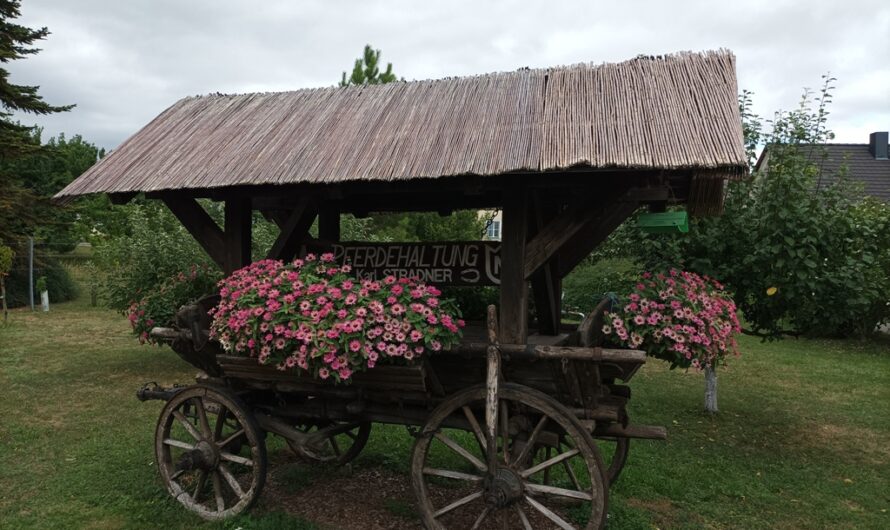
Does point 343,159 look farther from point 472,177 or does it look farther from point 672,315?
point 672,315

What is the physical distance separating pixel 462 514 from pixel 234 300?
2407 mm

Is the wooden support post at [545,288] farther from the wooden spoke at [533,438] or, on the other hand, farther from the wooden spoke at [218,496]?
the wooden spoke at [218,496]

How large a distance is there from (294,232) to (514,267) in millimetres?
1868

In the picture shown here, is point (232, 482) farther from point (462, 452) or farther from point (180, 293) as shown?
point (180, 293)

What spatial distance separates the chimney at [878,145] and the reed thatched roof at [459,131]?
2443 cm

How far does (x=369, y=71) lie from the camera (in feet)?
43.1

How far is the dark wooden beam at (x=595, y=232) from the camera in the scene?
4.26 m

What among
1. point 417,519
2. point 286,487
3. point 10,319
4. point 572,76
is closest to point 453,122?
point 572,76

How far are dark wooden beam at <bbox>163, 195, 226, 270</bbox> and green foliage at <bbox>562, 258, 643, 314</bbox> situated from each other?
3660 millimetres

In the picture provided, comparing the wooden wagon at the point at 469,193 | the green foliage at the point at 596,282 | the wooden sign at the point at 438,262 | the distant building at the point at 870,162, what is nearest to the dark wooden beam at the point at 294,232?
the wooden wagon at the point at 469,193

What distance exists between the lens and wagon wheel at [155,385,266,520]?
4.45 metres

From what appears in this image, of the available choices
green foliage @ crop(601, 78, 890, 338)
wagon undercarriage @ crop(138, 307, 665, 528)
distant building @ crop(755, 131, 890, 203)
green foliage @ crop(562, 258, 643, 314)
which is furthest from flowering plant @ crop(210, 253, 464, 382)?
distant building @ crop(755, 131, 890, 203)

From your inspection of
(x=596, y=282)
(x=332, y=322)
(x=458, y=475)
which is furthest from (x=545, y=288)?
(x=596, y=282)

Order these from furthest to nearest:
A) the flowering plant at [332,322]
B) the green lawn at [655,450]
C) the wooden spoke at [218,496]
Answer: the green lawn at [655,450]
the wooden spoke at [218,496]
the flowering plant at [332,322]
